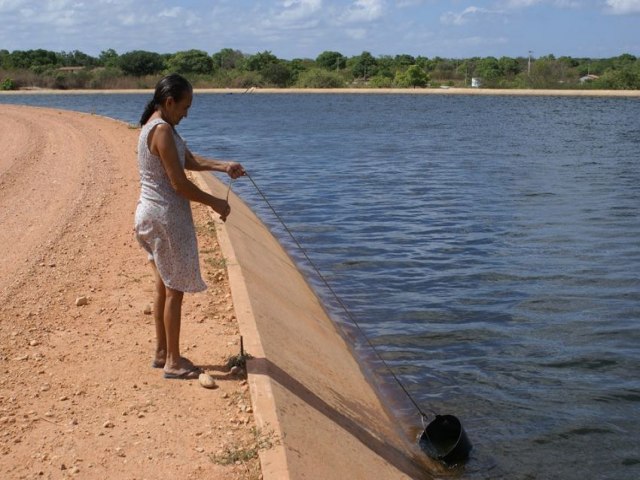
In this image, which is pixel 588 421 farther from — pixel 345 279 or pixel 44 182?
pixel 44 182

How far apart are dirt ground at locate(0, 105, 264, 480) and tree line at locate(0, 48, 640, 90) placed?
8756 centimetres

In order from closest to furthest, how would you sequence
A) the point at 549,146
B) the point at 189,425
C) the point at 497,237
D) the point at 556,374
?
1. the point at 189,425
2. the point at 556,374
3. the point at 497,237
4. the point at 549,146

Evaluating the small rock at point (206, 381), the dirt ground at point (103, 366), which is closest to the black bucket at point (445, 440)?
the dirt ground at point (103, 366)

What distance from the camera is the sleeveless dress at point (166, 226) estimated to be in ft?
17.8

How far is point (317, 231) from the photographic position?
1533cm

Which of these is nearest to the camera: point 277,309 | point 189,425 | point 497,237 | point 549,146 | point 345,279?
point 189,425

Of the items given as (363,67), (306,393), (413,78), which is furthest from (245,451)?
(363,67)

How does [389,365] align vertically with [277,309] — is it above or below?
below

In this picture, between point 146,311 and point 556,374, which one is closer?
point 146,311

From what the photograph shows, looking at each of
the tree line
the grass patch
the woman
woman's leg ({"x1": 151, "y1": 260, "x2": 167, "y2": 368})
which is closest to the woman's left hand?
the woman

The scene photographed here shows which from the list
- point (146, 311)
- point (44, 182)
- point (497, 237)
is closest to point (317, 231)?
point (497, 237)

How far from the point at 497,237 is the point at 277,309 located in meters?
7.49

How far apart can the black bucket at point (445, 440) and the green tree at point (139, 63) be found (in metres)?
116

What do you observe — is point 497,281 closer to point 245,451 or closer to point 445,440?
point 445,440
